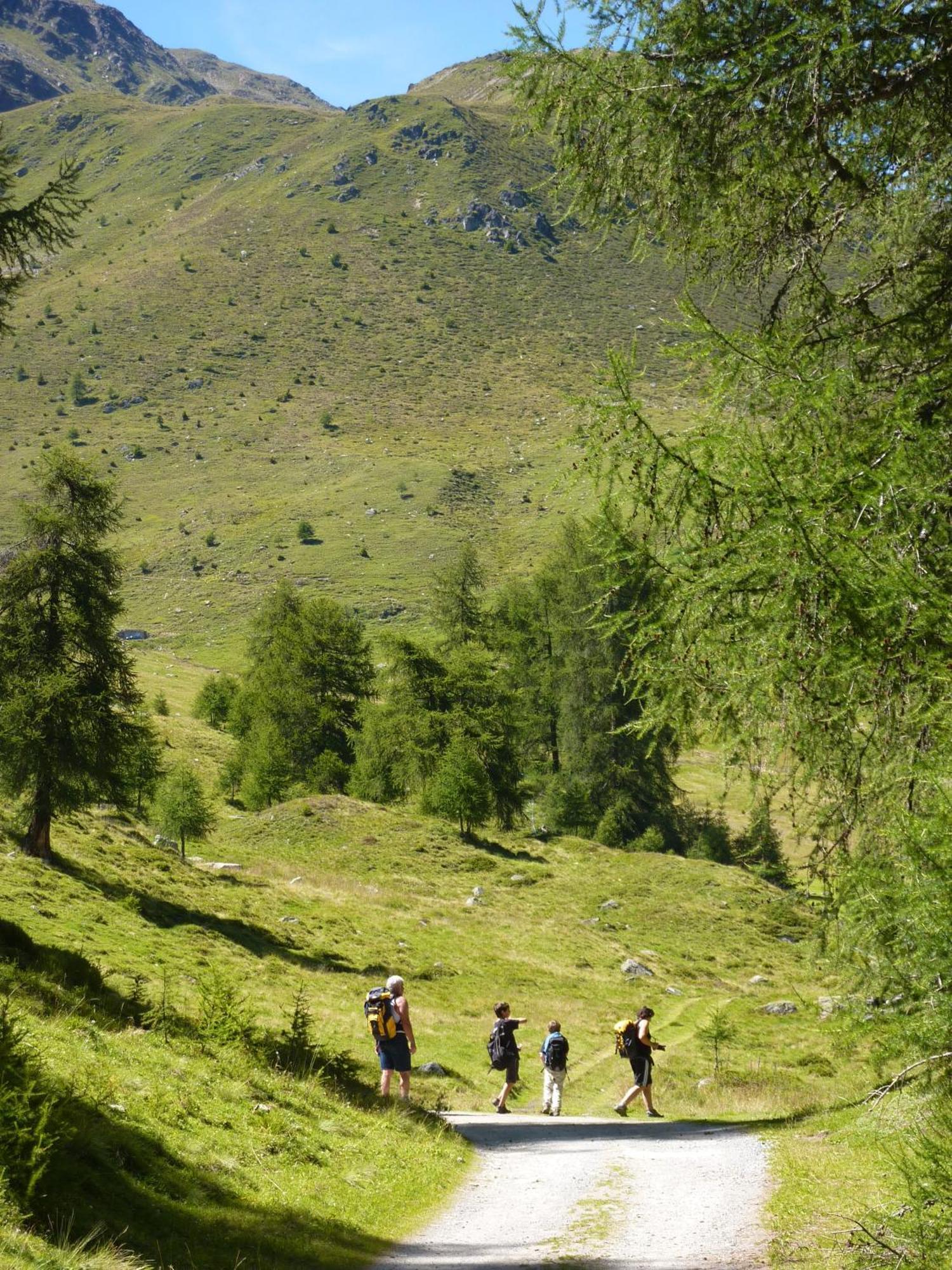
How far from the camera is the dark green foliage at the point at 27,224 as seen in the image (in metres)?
11.1

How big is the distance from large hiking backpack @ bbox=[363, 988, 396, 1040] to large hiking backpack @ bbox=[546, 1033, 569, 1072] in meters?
3.88

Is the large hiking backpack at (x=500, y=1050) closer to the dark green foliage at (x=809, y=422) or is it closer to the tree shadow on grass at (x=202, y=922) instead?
the tree shadow on grass at (x=202, y=922)

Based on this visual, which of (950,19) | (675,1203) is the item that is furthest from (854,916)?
(950,19)

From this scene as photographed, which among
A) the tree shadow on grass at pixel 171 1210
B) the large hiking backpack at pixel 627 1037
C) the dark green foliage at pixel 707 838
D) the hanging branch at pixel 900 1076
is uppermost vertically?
the hanging branch at pixel 900 1076

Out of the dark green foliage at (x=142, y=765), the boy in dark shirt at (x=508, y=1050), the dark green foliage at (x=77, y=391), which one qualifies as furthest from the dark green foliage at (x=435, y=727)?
the dark green foliage at (x=77, y=391)

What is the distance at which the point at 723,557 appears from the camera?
19.0 ft

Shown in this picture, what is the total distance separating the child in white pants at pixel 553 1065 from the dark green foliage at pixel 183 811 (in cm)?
2228

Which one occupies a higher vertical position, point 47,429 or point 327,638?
point 47,429

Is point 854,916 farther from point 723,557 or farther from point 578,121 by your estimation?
point 578,121

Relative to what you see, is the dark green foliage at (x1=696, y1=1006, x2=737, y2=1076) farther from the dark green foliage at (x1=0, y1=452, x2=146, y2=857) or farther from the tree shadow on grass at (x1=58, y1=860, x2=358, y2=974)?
the dark green foliage at (x1=0, y1=452, x2=146, y2=857)

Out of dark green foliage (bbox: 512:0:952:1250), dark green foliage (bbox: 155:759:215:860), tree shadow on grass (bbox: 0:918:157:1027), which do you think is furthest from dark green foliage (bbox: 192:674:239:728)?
dark green foliage (bbox: 512:0:952:1250)

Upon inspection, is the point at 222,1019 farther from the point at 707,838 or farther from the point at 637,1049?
the point at 707,838

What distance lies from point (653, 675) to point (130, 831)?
35.1 meters

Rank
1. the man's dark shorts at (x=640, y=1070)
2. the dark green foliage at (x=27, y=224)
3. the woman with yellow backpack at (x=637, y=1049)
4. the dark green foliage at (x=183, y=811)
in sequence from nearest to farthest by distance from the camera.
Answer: the dark green foliage at (x=27, y=224)
the woman with yellow backpack at (x=637, y=1049)
the man's dark shorts at (x=640, y=1070)
the dark green foliage at (x=183, y=811)
